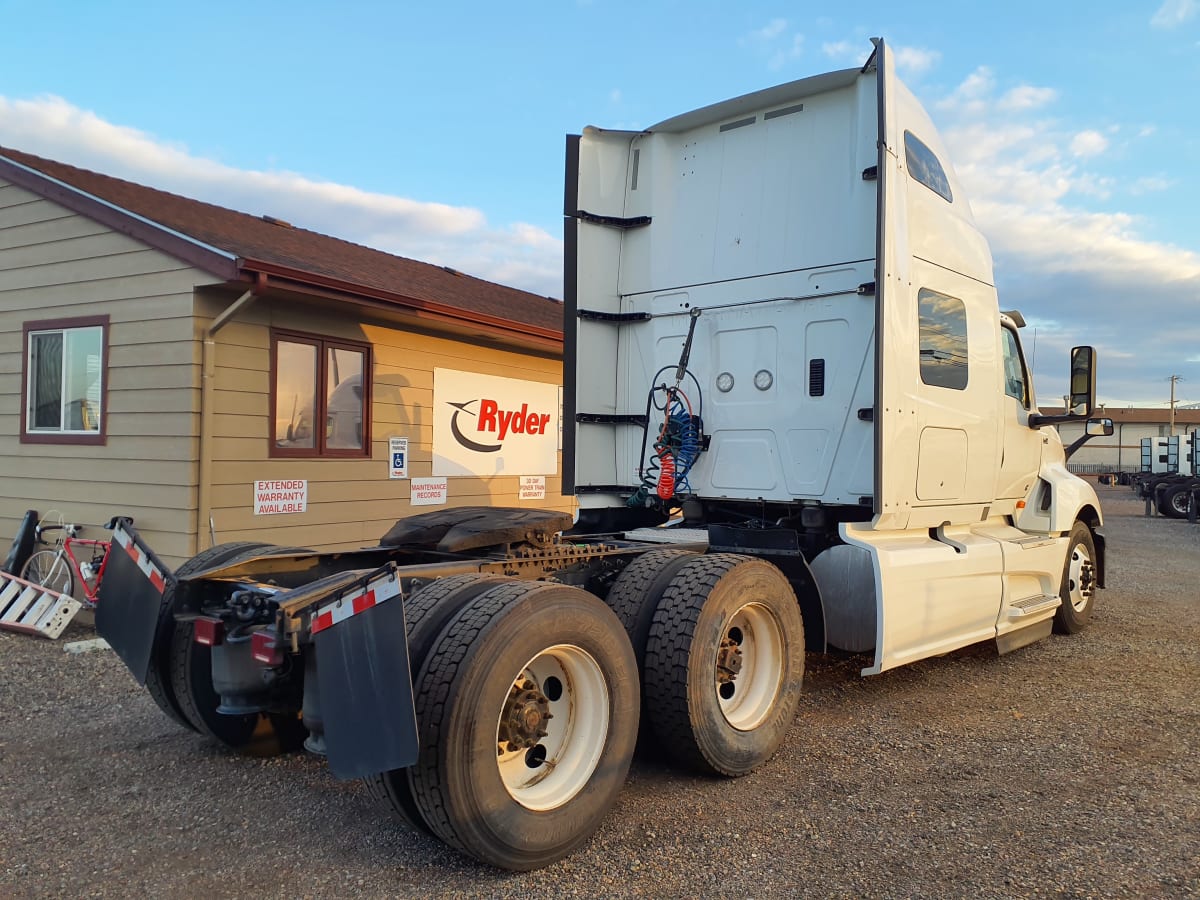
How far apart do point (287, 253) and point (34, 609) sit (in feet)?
12.7

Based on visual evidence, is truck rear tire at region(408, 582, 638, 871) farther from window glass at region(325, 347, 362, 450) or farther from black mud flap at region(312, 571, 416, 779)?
window glass at region(325, 347, 362, 450)

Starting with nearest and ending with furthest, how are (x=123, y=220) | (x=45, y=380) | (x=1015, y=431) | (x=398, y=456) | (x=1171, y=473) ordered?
1. (x=1015, y=431)
2. (x=123, y=220)
3. (x=45, y=380)
4. (x=398, y=456)
5. (x=1171, y=473)

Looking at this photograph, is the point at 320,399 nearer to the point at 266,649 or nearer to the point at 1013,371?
→ the point at 266,649

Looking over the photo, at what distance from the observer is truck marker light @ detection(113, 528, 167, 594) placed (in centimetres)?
387

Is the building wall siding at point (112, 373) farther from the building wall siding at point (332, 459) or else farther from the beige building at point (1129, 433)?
the beige building at point (1129, 433)

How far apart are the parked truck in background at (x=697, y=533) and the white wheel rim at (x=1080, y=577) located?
0.06 metres

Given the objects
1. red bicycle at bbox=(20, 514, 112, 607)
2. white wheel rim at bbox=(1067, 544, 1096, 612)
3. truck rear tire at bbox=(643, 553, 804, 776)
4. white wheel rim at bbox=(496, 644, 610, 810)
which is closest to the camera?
white wheel rim at bbox=(496, 644, 610, 810)

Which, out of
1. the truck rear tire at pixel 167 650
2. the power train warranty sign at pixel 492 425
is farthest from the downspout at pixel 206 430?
the truck rear tire at pixel 167 650

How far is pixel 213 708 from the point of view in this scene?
13.9 ft

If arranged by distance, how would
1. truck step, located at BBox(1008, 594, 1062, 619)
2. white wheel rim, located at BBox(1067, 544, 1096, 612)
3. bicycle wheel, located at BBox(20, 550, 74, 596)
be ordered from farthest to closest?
bicycle wheel, located at BBox(20, 550, 74, 596)
white wheel rim, located at BBox(1067, 544, 1096, 612)
truck step, located at BBox(1008, 594, 1062, 619)

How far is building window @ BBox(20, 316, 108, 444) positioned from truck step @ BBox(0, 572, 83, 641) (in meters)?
1.41

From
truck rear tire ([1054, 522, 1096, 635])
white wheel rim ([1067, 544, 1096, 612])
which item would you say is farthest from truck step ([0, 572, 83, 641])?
white wheel rim ([1067, 544, 1096, 612])

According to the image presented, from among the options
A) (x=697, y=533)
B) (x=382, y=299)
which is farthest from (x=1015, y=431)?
(x=382, y=299)

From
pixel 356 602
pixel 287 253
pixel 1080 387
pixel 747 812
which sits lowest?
pixel 747 812
